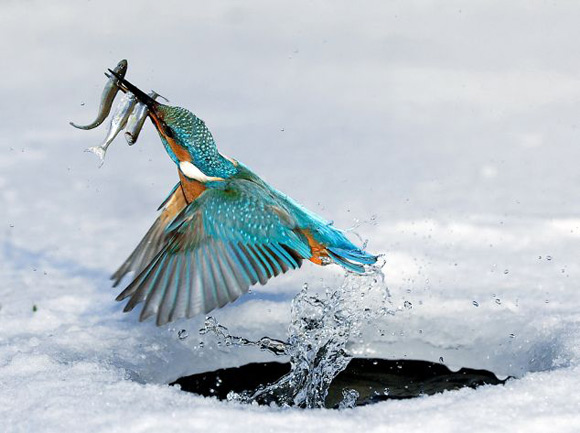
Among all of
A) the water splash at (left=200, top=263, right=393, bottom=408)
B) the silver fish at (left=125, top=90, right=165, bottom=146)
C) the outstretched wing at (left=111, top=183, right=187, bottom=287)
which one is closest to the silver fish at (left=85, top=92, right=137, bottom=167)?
the silver fish at (left=125, top=90, right=165, bottom=146)

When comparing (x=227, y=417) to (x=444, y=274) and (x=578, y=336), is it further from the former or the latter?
(x=444, y=274)

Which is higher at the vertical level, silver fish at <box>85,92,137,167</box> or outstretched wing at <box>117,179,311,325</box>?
silver fish at <box>85,92,137,167</box>

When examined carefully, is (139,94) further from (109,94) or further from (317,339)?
(317,339)

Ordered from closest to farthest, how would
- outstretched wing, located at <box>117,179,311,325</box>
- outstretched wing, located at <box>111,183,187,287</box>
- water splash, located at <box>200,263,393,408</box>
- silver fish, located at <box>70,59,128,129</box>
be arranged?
outstretched wing, located at <box>117,179,311,325</box> → silver fish, located at <box>70,59,128,129</box> → water splash, located at <box>200,263,393,408</box> → outstretched wing, located at <box>111,183,187,287</box>

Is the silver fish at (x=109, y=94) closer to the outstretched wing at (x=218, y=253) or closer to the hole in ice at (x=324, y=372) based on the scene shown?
the outstretched wing at (x=218, y=253)

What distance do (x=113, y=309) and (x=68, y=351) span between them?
69 cm

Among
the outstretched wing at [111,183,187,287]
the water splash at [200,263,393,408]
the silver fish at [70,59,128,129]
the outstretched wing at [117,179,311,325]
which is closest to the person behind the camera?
the outstretched wing at [117,179,311,325]

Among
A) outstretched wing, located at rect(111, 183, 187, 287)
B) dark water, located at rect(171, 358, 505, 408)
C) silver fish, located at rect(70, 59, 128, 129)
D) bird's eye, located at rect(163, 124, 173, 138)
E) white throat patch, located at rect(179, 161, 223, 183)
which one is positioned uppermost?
silver fish, located at rect(70, 59, 128, 129)

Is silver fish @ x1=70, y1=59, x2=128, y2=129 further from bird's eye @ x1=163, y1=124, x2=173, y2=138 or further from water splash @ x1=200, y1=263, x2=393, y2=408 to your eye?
water splash @ x1=200, y1=263, x2=393, y2=408

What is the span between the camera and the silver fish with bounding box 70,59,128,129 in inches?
149

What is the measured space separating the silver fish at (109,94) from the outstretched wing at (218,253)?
19.3 inches

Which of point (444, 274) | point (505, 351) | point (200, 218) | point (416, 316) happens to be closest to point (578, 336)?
point (505, 351)

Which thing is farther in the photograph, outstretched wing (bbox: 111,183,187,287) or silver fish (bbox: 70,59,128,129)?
outstretched wing (bbox: 111,183,187,287)

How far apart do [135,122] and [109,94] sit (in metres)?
0.15
